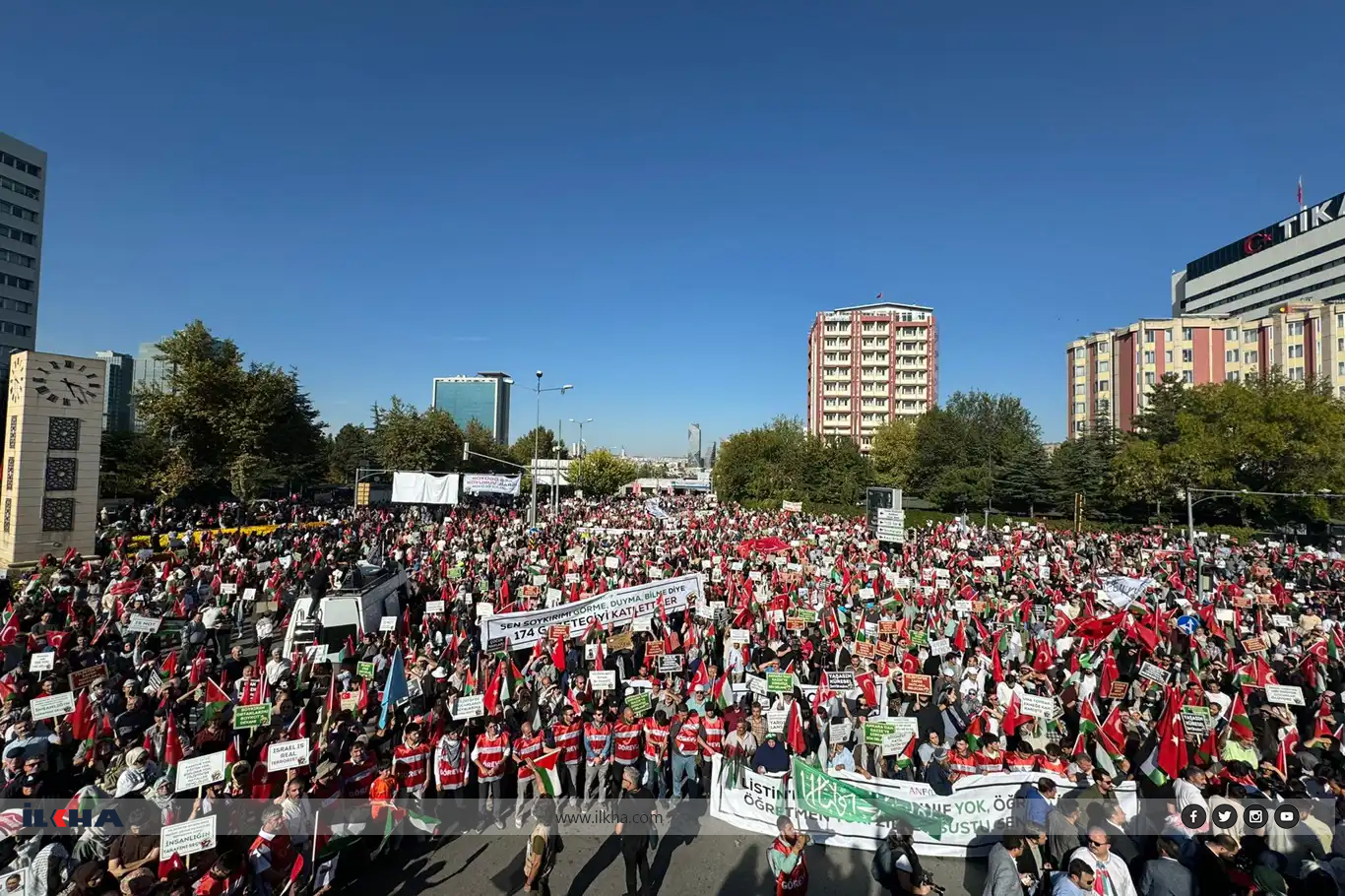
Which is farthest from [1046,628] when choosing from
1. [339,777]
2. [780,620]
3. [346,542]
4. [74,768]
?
[346,542]

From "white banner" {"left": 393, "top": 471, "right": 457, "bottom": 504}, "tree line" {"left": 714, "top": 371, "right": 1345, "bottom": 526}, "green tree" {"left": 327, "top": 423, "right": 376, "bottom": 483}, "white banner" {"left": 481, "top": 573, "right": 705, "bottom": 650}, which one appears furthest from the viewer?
"green tree" {"left": 327, "top": 423, "right": 376, "bottom": 483}

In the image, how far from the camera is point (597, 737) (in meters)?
8.12

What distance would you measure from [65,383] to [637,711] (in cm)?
2537

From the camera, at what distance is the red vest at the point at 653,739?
327 inches

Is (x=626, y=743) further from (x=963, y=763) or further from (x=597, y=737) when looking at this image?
(x=963, y=763)

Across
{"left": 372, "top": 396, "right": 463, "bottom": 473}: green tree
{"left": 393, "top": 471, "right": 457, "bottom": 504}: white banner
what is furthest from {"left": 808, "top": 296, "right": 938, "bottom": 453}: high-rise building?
{"left": 393, "top": 471, "right": 457, "bottom": 504}: white banner

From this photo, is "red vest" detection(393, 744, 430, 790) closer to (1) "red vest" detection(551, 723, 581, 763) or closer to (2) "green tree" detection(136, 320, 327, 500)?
(1) "red vest" detection(551, 723, 581, 763)

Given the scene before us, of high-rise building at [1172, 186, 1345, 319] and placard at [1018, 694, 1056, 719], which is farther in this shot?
high-rise building at [1172, 186, 1345, 319]

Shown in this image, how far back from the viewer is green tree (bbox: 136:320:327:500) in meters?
38.8

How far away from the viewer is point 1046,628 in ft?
45.6

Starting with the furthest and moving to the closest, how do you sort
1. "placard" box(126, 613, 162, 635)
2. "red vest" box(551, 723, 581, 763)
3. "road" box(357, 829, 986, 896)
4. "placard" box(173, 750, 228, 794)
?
"placard" box(126, 613, 162, 635)
"red vest" box(551, 723, 581, 763)
"road" box(357, 829, 986, 896)
"placard" box(173, 750, 228, 794)

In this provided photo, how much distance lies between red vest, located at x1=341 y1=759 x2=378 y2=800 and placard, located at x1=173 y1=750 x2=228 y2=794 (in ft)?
3.71

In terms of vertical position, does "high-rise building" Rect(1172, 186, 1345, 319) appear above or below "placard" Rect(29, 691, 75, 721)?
above

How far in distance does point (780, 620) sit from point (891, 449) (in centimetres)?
5567
